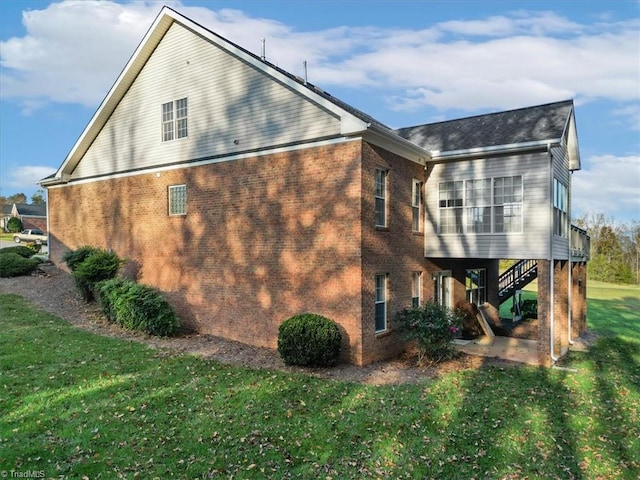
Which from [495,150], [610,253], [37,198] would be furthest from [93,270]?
[37,198]

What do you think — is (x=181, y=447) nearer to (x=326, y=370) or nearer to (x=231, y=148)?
(x=326, y=370)

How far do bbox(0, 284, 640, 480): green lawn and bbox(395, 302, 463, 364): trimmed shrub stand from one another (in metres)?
1.02

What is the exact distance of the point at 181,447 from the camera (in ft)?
22.2

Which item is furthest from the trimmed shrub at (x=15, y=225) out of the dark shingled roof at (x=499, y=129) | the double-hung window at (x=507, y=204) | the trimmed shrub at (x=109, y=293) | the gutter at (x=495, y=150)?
the double-hung window at (x=507, y=204)

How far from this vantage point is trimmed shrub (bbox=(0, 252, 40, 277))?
19.2m

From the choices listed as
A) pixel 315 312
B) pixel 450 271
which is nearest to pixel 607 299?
pixel 450 271

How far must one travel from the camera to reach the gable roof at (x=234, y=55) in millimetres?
11206

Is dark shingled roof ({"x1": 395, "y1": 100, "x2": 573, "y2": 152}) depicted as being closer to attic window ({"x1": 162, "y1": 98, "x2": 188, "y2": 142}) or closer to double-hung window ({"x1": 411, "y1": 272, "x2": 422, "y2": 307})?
double-hung window ({"x1": 411, "y1": 272, "x2": 422, "y2": 307})

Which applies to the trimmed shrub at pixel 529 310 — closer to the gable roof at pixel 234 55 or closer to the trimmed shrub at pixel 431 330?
the trimmed shrub at pixel 431 330

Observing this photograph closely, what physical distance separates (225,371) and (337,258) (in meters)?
3.91

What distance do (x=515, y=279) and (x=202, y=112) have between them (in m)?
15.5

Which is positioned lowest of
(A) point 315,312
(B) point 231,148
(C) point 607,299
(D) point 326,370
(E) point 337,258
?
(C) point 607,299

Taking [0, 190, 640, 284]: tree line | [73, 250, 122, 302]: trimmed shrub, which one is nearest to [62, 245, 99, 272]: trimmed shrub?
[73, 250, 122, 302]: trimmed shrub

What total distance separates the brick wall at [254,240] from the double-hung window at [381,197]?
1129 millimetres
